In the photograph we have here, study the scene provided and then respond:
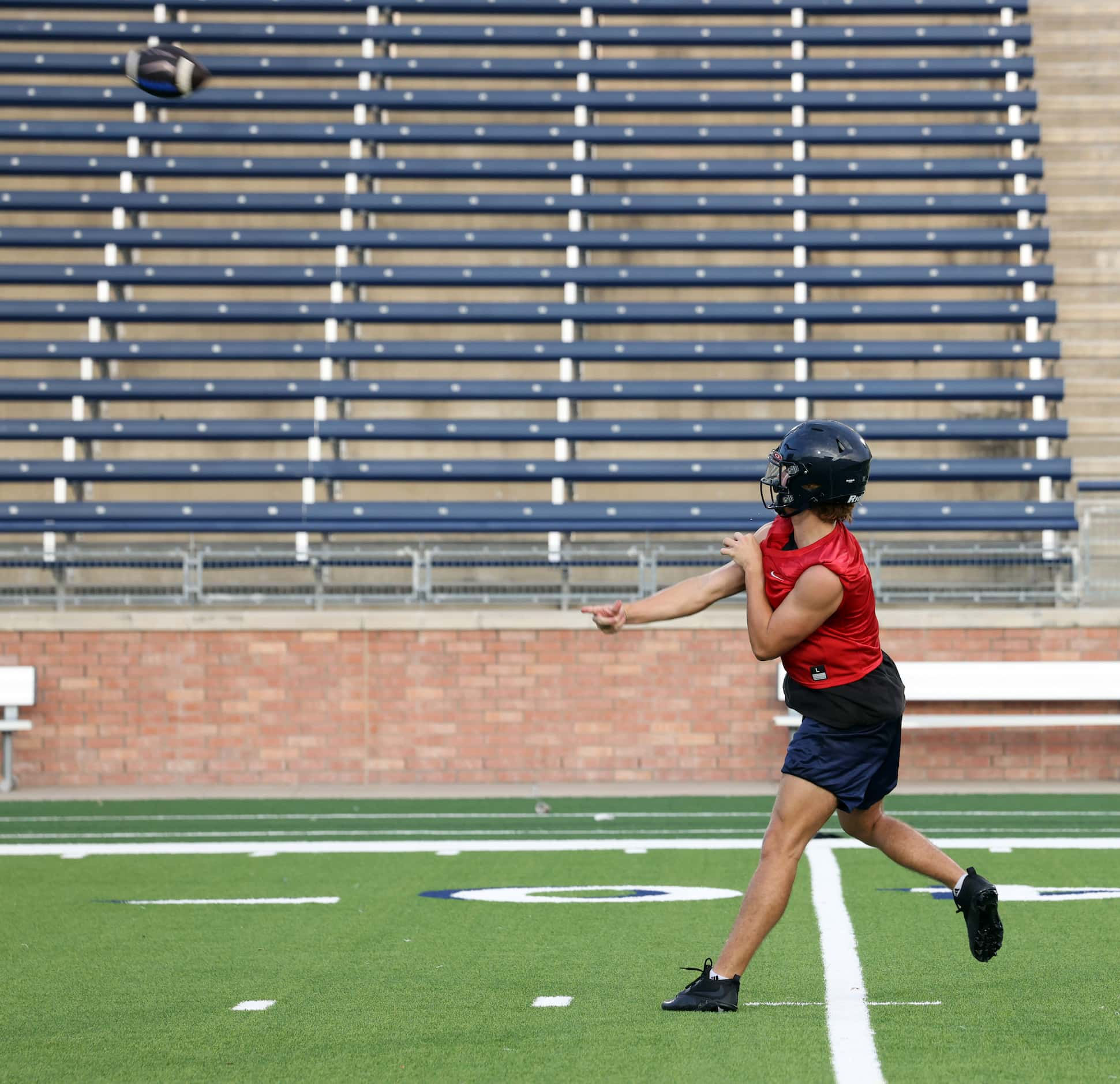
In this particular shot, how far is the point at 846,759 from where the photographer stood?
4.16 meters

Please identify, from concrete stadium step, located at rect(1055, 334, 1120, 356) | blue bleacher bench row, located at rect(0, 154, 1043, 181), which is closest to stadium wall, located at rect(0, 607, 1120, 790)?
concrete stadium step, located at rect(1055, 334, 1120, 356)

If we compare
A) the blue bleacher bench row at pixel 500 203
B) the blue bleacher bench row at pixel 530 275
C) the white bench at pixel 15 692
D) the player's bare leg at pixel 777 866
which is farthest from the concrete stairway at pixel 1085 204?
the player's bare leg at pixel 777 866

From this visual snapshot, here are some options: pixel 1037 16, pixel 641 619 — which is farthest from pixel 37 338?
pixel 641 619

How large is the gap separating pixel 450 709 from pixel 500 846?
403 cm

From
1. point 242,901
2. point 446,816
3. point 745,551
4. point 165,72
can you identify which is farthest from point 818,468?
point 165,72

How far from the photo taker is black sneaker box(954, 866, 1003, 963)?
4094 mm

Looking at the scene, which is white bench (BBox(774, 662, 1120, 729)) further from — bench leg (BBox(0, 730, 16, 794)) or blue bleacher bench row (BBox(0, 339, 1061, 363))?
bench leg (BBox(0, 730, 16, 794))

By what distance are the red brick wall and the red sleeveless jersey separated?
8.59 m

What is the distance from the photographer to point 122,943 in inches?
221

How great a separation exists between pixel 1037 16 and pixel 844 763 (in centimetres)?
1660

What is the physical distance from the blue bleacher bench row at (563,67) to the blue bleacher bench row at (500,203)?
5.37ft

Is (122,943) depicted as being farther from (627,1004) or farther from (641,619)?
(641,619)

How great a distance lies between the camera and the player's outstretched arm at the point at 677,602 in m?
4.21

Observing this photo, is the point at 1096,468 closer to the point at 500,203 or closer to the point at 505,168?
the point at 500,203
